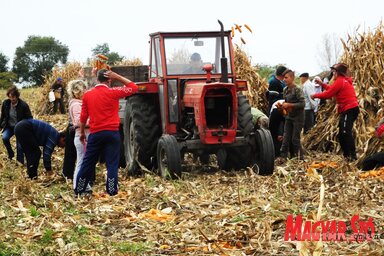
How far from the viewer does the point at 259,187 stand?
9.24 meters

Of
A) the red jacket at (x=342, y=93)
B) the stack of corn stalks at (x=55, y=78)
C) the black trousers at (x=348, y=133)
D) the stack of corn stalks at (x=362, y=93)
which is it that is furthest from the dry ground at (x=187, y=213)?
the stack of corn stalks at (x=55, y=78)

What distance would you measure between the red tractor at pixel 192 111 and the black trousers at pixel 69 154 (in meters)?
1.03

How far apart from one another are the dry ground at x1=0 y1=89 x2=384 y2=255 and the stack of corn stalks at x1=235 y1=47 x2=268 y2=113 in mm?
5238

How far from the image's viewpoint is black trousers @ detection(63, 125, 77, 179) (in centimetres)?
1057

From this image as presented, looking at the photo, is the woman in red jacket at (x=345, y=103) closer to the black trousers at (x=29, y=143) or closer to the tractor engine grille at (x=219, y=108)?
the tractor engine grille at (x=219, y=108)

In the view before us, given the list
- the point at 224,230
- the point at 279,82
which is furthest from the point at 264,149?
the point at 224,230

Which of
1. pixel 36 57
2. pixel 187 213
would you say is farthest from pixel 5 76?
pixel 187 213

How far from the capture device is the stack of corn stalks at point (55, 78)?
25.1 metres

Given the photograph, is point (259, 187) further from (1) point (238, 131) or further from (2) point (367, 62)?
(2) point (367, 62)

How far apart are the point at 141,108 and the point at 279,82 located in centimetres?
327

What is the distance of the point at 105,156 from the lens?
9.35 meters

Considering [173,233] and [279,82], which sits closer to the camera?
[173,233]

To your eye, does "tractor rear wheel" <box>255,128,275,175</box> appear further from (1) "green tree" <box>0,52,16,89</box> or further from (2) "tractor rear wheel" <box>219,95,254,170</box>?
(1) "green tree" <box>0,52,16,89</box>

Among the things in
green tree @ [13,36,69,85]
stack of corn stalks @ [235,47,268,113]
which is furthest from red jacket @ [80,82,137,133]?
green tree @ [13,36,69,85]
